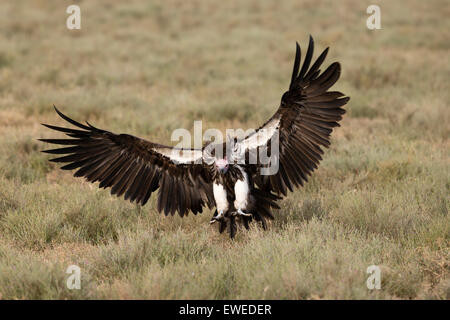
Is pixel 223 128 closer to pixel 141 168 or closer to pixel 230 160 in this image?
pixel 141 168

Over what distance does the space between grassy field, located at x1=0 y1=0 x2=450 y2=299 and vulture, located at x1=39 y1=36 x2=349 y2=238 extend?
35cm

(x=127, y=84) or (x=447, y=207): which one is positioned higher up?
(x=127, y=84)

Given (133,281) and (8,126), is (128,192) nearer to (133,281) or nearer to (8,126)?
(133,281)

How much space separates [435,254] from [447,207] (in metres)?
1.07

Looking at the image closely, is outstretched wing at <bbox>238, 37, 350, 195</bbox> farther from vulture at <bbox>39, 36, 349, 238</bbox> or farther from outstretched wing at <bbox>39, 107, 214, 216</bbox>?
outstretched wing at <bbox>39, 107, 214, 216</bbox>

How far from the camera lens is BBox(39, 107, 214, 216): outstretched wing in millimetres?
4832

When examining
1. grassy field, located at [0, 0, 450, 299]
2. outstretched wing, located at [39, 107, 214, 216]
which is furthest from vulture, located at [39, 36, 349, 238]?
grassy field, located at [0, 0, 450, 299]

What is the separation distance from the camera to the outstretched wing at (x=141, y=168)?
190 inches

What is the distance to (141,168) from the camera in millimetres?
4992

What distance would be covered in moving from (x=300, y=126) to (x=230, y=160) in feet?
2.23

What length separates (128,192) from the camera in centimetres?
504

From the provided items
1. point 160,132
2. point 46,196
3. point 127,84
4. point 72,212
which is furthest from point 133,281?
point 127,84

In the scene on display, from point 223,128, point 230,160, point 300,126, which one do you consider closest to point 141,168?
point 230,160
